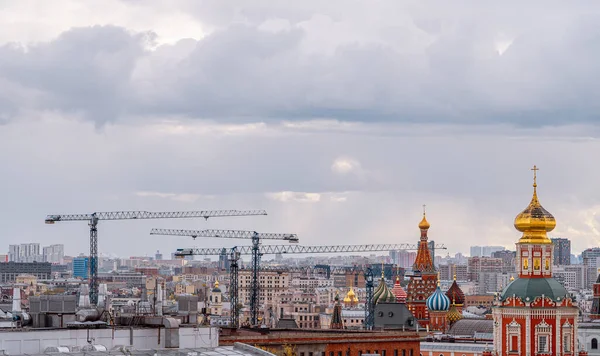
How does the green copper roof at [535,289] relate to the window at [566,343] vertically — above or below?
above

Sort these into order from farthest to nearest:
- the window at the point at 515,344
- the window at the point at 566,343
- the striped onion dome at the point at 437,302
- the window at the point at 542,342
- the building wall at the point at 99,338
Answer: the striped onion dome at the point at 437,302
the window at the point at 515,344
the window at the point at 566,343
the window at the point at 542,342
the building wall at the point at 99,338

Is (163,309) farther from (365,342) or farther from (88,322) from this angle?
(365,342)

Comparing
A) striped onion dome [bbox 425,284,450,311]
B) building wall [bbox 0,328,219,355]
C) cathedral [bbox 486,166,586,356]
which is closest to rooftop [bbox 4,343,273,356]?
building wall [bbox 0,328,219,355]

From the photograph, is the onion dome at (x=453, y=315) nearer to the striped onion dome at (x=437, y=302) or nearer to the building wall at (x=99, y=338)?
the striped onion dome at (x=437, y=302)

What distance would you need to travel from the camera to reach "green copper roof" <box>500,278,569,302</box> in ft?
389

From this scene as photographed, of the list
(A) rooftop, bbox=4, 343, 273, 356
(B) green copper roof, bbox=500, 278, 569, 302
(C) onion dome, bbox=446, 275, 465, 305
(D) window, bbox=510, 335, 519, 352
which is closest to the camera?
(A) rooftop, bbox=4, 343, 273, 356

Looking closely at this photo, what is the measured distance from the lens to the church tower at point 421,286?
190m

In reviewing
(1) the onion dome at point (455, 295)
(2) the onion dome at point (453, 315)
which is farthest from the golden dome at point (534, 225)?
(1) the onion dome at point (455, 295)

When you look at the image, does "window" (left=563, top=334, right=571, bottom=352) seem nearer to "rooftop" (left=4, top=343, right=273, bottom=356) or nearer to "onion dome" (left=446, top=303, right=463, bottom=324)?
"onion dome" (left=446, top=303, right=463, bottom=324)

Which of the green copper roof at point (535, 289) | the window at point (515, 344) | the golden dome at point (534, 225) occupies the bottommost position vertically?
the window at point (515, 344)

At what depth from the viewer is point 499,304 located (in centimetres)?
12038

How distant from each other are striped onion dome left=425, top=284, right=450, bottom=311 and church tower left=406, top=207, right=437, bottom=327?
2.10 metres

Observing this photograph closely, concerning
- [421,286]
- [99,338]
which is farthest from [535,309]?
[421,286]

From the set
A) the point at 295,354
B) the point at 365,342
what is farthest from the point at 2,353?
the point at 365,342
